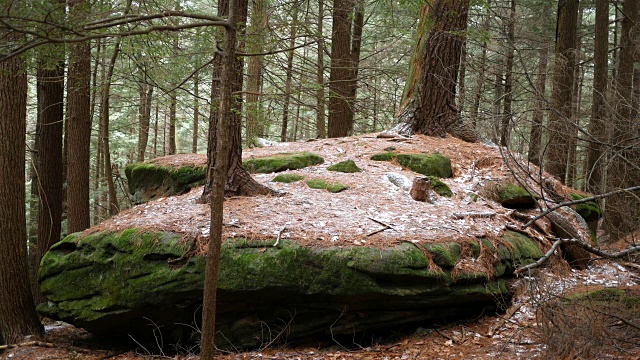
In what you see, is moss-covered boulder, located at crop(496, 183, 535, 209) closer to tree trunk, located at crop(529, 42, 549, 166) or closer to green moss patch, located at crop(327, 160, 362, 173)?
tree trunk, located at crop(529, 42, 549, 166)

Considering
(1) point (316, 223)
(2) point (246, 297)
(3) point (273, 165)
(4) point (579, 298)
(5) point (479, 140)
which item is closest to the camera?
(4) point (579, 298)

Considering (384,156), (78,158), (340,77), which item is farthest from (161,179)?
(340,77)

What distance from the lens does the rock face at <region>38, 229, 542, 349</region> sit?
4.91 m

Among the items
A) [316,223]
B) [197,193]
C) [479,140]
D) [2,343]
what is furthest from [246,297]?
[479,140]

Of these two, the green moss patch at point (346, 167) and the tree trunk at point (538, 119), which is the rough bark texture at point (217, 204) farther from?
the green moss patch at point (346, 167)

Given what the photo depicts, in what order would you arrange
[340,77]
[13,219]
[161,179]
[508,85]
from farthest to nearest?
[340,77] → [161,179] → [508,85] → [13,219]

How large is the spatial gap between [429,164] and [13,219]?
627 centimetres

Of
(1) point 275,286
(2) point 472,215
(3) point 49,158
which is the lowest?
(1) point 275,286

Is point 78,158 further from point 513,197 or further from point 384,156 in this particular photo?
point 513,197

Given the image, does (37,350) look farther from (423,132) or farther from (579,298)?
(423,132)

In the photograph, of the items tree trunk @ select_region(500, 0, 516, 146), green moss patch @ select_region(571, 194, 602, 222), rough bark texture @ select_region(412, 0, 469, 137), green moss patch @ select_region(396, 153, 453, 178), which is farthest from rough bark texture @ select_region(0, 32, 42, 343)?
green moss patch @ select_region(571, 194, 602, 222)

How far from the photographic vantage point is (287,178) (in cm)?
710

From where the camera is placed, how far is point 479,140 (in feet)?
29.3

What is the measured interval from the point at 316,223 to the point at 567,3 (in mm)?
7673
